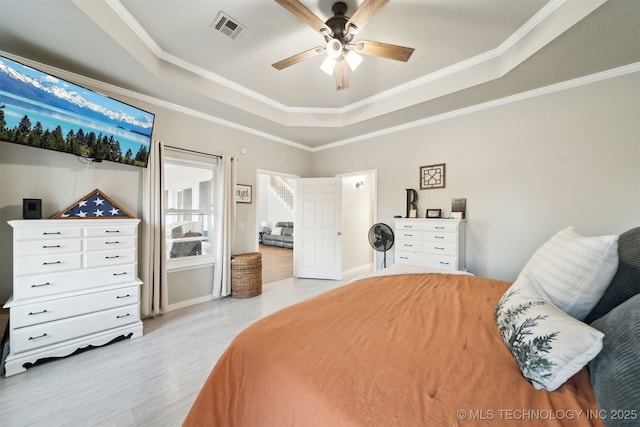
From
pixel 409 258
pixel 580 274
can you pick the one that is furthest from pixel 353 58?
pixel 409 258

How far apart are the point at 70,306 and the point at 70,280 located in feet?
0.73

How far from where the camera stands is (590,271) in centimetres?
100

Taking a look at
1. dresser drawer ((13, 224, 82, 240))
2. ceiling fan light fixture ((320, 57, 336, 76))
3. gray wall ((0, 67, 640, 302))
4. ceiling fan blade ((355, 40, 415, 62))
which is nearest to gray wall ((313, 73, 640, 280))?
gray wall ((0, 67, 640, 302))

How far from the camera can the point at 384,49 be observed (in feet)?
6.22

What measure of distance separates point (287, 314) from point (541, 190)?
124 inches

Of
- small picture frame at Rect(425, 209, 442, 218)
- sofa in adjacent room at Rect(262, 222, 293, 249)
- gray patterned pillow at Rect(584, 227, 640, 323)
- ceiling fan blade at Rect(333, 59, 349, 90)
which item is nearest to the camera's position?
gray patterned pillow at Rect(584, 227, 640, 323)

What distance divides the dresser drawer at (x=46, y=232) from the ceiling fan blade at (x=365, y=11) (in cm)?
285

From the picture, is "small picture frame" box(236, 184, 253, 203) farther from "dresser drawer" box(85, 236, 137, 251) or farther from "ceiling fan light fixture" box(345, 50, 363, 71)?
"ceiling fan light fixture" box(345, 50, 363, 71)

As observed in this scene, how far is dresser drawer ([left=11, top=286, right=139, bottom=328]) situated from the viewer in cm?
184

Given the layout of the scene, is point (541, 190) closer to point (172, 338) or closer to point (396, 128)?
point (396, 128)

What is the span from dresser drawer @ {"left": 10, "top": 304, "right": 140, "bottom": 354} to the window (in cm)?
84

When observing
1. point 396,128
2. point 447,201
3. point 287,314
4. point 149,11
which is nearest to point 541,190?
point 447,201

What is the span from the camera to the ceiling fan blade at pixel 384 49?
1.85 metres

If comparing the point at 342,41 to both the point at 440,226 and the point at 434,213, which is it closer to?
the point at 440,226
